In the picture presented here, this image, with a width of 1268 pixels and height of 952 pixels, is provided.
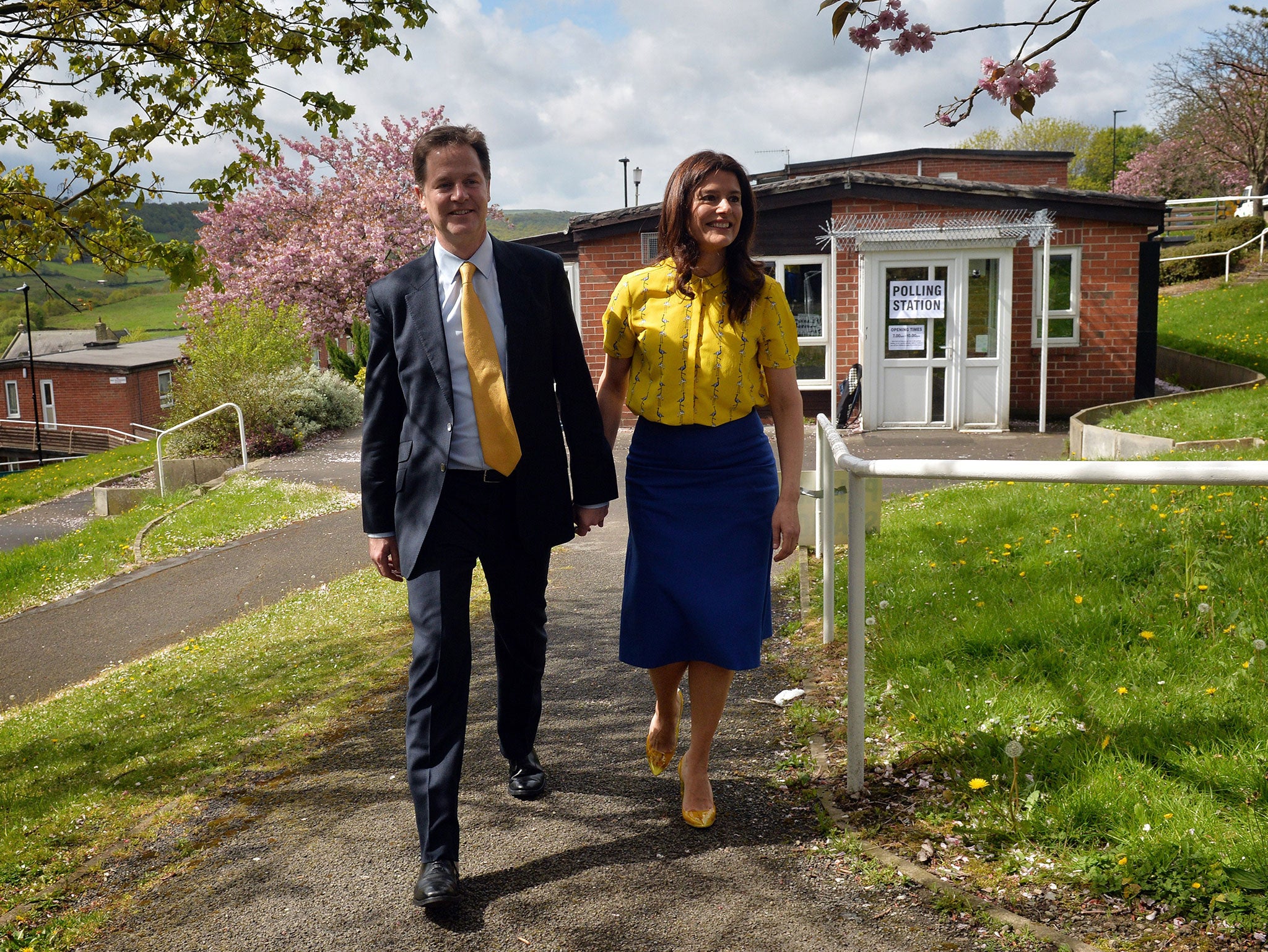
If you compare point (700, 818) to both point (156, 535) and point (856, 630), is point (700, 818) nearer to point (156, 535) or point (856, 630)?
point (856, 630)

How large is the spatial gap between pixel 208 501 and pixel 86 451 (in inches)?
1949

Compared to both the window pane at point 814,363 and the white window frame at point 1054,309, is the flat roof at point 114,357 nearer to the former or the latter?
the window pane at point 814,363

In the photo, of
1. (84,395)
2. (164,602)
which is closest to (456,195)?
(164,602)

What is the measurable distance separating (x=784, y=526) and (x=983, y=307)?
13640mm

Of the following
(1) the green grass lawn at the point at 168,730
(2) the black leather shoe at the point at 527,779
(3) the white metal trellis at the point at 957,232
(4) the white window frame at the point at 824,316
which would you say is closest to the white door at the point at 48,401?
(4) the white window frame at the point at 824,316

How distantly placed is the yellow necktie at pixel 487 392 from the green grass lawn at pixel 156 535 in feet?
31.8

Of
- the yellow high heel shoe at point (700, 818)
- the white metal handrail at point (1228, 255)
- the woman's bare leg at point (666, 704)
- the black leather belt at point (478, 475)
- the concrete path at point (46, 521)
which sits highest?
the white metal handrail at point (1228, 255)

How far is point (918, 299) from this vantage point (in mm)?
16094

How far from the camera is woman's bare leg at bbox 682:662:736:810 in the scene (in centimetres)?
349

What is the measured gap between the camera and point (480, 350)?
3.24 m

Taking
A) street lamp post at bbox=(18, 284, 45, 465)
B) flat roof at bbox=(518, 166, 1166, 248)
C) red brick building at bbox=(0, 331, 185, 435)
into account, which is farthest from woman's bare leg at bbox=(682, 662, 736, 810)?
red brick building at bbox=(0, 331, 185, 435)

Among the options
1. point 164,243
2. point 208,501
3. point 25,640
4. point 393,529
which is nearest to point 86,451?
point 208,501

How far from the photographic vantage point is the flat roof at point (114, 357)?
59.4 meters

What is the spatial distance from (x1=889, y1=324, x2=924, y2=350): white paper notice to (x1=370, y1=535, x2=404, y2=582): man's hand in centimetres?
1396
